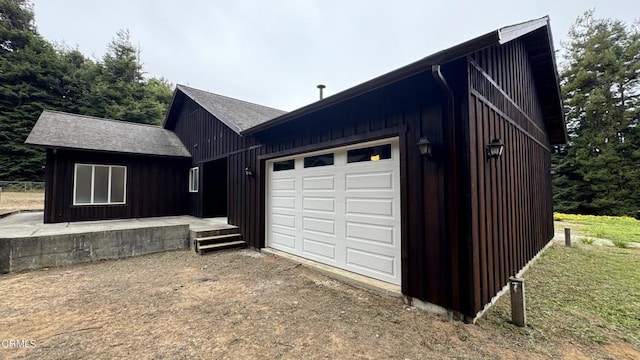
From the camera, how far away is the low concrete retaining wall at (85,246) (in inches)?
198

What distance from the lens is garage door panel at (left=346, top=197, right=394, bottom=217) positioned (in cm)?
389

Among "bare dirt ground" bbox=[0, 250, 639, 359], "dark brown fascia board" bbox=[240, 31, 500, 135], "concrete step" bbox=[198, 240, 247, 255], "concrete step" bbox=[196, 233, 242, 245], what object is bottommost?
"bare dirt ground" bbox=[0, 250, 639, 359]

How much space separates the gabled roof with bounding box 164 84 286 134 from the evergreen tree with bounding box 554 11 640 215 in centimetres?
1869

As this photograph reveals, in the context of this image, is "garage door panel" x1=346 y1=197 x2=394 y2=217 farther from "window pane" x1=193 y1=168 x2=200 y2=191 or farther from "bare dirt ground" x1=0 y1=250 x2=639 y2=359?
"window pane" x1=193 y1=168 x2=200 y2=191

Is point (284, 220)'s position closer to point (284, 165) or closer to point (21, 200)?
point (284, 165)

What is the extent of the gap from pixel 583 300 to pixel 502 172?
2019 mm

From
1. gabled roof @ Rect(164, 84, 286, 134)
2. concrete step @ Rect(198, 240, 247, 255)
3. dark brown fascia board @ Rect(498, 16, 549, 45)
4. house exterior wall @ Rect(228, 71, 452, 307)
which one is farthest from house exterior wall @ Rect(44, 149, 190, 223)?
dark brown fascia board @ Rect(498, 16, 549, 45)

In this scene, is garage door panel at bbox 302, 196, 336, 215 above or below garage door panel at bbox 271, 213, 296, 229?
above

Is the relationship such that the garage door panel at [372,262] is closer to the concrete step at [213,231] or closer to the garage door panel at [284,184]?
the garage door panel at [284,184]

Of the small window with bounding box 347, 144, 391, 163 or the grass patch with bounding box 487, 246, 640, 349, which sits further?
the small window with bounding box 347, 144, 391, 163

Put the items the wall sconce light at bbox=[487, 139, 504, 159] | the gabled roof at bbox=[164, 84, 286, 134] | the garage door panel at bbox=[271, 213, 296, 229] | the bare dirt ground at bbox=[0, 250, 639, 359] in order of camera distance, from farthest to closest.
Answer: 1. the gabled roof at bbox=[164, 84, 286, 134]
2. the garage door panel at bbox=[271, 213, 296, 229]
3. the wall sconce light at bbox=[487, 139, 504, 159]
4. the bare dirt ground at bbox=[0, 250, 639, 359]

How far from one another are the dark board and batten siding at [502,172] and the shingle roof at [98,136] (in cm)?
958

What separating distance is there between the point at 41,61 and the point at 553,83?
2869cm

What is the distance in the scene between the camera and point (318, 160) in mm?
5199
